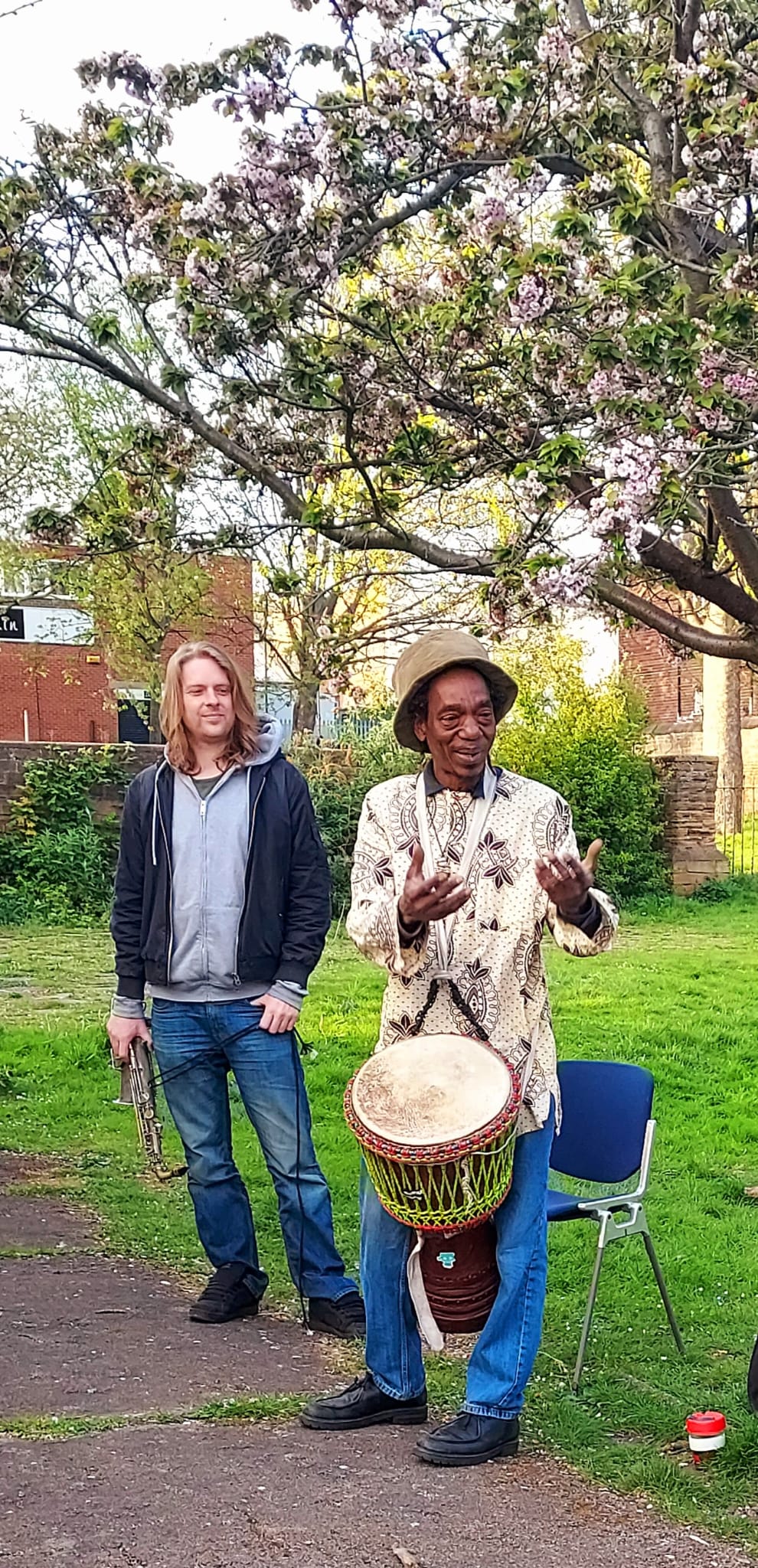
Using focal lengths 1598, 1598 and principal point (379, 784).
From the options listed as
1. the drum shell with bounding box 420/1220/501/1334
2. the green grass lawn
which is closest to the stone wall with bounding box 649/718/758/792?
the green grass lawn

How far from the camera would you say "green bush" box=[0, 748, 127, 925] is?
19469 mm

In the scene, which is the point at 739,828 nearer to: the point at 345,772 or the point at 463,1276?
the point at 345,772

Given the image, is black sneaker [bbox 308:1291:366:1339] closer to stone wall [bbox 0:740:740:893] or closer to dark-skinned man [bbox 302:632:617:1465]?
dark-skinned man [bbox 302:632:617:1465]

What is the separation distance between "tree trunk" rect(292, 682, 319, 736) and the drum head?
1884 centimetres

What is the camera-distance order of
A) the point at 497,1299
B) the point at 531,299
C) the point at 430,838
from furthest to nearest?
1. the point at 531,299
2. the point at 430,838
3. the point at 497,1299

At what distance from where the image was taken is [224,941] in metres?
4.99

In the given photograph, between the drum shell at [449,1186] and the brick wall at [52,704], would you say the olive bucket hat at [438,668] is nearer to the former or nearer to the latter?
the drum shell at [449,1186]

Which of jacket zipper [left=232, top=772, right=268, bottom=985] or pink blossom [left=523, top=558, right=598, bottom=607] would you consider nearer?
jacket zipper [left=232, top=772, right=268, bottom=985]

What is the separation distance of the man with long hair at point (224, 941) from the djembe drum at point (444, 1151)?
3.41 ft

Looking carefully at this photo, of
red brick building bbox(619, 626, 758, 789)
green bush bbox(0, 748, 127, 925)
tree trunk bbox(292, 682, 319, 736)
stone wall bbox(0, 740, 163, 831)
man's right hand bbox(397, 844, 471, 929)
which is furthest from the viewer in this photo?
red brick building bbox(619, 626, 758, 789)

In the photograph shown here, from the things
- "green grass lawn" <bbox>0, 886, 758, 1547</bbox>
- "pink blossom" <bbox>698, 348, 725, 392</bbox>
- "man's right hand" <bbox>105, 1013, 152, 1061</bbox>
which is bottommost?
"green grass lawn" <bbox>0, 886, 758, 1547</bbox>

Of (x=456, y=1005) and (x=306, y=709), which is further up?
(x=306, y=709)

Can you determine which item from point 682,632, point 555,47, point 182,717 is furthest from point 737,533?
point 182,717

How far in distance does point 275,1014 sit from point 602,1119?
1062 millimetres
